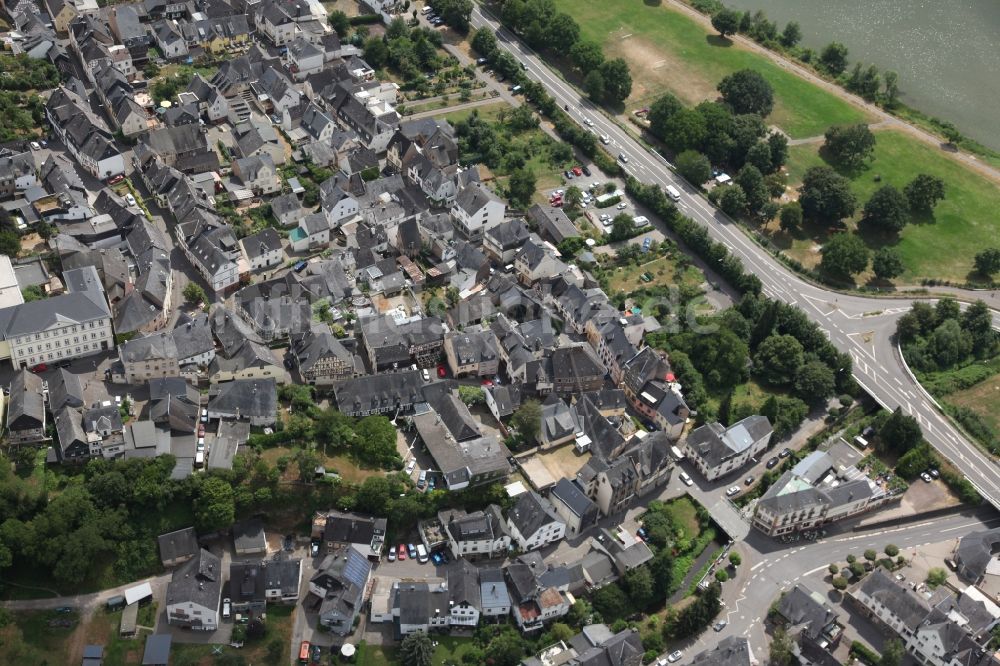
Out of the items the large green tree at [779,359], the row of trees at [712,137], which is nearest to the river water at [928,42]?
the row of trees at [712,137]

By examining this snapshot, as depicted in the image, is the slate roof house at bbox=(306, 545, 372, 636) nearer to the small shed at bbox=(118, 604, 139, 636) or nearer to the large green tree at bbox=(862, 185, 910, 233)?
the small shed at bbox=(118, 604, 139, 636)

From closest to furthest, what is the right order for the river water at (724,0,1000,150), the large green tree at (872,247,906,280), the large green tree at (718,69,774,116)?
the large green tree at (872,247,906,280) → the large green tree at (718,69,774,116) → the river water at (724,0,1000,150)

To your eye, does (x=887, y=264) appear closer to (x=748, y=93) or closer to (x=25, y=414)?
(x=748, y=93)

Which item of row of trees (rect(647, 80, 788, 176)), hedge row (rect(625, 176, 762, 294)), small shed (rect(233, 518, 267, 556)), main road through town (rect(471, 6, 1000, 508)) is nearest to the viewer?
small shed (rect(233, 518, 267, 556))

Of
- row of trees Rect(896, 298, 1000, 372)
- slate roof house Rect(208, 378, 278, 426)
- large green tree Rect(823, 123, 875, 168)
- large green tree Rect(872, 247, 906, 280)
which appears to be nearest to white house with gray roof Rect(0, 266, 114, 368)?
slate roof house Rect(208, 378, 278, 426)

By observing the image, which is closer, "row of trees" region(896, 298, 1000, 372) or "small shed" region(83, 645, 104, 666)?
"small shed" region(83, 645, 104, 666)

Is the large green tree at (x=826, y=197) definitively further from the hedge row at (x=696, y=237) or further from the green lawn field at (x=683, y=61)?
the green lawn field at (x=683, y=61)

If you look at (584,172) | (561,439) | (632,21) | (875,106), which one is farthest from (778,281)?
(632,21)

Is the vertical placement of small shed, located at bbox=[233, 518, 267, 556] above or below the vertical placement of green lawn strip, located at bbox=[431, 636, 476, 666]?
below
